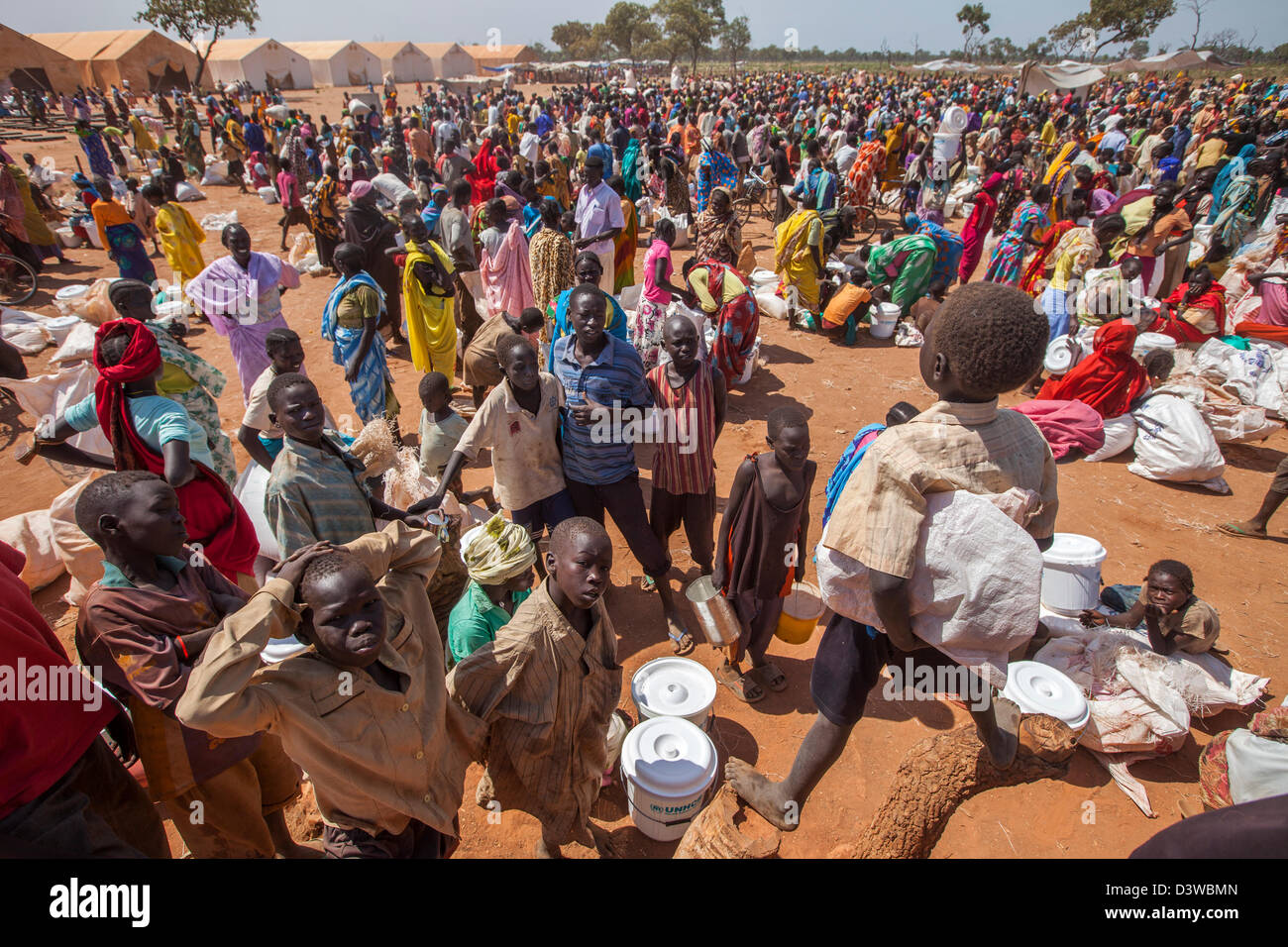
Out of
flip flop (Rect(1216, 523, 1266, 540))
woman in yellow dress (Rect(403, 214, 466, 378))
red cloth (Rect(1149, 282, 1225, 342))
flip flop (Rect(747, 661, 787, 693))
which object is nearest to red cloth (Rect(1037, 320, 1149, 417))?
flip flop (Rect(1216, 523, 1266, 540))

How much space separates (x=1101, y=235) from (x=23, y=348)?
12.7 metres

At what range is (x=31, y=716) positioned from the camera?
1.75 m

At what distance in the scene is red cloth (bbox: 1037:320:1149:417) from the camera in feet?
19.2

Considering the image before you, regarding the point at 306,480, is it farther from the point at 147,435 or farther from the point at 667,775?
the point at 667,775

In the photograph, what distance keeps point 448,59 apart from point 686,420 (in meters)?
58.1

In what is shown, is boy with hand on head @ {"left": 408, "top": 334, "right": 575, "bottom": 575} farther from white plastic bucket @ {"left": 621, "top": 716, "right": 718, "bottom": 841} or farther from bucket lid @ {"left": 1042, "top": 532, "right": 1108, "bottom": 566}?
bucket lid @ {"left": 1042, "top": 532, "right": 1108, "bottom": 566}

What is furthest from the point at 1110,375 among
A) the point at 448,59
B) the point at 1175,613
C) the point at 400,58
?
the point at 448,59

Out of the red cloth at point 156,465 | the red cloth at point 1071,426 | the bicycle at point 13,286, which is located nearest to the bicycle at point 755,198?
the red cloth at point 1071,426

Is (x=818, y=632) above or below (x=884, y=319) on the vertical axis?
below

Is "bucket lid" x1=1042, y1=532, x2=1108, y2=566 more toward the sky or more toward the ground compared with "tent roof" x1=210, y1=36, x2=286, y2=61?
more toward the ground

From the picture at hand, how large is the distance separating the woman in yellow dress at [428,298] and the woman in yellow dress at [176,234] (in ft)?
11.4

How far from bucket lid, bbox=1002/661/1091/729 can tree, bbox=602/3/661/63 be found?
71538 mm

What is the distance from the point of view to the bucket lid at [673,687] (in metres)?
3.09
